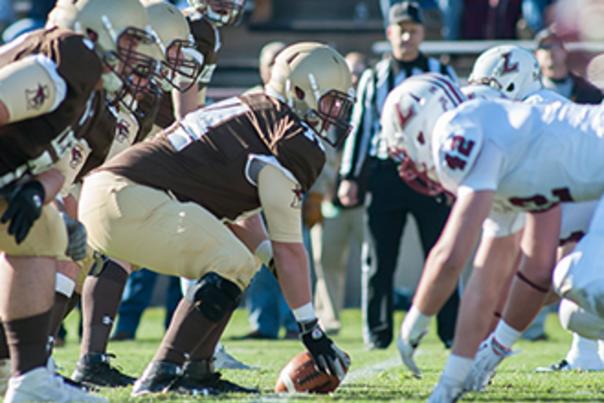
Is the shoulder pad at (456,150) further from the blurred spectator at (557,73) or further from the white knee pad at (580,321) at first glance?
the blurred spectator at (557,73)

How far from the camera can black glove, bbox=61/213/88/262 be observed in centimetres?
510

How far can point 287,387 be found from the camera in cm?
564

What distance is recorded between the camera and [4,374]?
5469 millimetres

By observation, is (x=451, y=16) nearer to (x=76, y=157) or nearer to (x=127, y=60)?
(x=76, y=157)

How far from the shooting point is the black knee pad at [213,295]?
206 inches

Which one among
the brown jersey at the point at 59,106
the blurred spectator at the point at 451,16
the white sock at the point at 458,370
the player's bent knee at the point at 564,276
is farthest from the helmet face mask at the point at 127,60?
the blurred spectator at the point at 451,16

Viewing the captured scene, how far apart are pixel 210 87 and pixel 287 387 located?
8466 millimetres

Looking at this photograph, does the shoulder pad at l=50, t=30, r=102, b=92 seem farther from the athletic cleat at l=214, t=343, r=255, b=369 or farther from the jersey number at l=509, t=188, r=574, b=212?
the athletic cleat at l=214, t=343, r=255, b=369

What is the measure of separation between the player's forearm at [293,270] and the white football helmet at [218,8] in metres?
2.17

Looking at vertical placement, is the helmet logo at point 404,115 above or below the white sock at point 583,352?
above

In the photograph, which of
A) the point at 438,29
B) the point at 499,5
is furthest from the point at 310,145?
the point at 438,29

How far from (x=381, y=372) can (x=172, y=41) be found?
1.99m

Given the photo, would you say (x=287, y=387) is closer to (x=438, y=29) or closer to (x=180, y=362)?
(x=180, y=362)

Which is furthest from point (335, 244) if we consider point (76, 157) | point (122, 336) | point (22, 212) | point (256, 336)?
point (22, 212)
